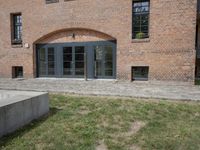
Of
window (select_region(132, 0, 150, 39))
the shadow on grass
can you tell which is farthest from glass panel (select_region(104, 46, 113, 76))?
the shadow on grass

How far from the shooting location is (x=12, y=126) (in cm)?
379

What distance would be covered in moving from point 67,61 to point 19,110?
7.78 m

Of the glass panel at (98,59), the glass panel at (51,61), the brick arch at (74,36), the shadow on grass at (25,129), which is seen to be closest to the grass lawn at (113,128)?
the shadow on grass at (25,129)

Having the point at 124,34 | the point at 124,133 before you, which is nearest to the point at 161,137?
the point at 124,133

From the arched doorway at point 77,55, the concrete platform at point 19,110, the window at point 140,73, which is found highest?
the arched doorway at point 77,55

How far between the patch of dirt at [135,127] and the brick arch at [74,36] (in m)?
6.79

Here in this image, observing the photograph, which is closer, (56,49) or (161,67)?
(161,67)

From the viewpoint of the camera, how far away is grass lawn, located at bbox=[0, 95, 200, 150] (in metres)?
3.33

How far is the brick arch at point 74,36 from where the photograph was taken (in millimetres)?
10797

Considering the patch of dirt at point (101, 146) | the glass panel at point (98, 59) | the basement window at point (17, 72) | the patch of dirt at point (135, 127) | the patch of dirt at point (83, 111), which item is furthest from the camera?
the basement window at point (17, 72)

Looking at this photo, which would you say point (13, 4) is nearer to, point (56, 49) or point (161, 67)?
point (56, 49)

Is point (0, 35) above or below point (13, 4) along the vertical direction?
below

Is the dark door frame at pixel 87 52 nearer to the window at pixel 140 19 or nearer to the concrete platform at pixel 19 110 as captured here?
the window at pixel 140 19

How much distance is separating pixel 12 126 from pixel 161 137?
283 cm
